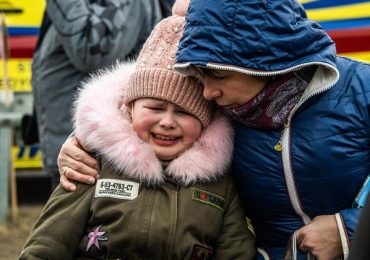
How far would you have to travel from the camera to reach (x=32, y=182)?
7.29 meters

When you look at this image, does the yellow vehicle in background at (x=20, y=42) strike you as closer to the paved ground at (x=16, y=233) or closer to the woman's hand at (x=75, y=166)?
the paved ground at (x=16, y=233)

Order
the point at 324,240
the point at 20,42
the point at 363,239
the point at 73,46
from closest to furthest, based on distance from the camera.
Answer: the point at 363,239 → the point at 324,240 → the point at 73,46 → the point at 20,42

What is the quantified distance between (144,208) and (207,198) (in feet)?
0.66

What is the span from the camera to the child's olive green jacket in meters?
2.44

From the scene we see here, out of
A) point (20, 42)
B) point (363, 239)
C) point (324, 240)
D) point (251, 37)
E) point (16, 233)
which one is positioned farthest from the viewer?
point (20, 42)

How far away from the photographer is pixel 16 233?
5.93 metres

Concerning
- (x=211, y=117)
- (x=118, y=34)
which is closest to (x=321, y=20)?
(x=118, y=34)

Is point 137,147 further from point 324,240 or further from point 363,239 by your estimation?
point 363,239

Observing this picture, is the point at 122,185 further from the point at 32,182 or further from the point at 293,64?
the point at 32,182

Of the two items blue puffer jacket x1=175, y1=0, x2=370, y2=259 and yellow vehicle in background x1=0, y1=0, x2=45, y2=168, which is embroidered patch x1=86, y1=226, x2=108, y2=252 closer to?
blue puffer jacket x1=175, y1=0, x2=370, y2=259

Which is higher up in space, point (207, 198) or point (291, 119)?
point (291, 119)

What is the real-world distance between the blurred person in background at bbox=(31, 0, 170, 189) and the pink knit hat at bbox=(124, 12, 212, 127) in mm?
1027

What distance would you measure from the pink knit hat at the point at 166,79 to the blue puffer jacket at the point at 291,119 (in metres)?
0.11

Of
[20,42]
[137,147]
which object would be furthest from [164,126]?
[20,42]
